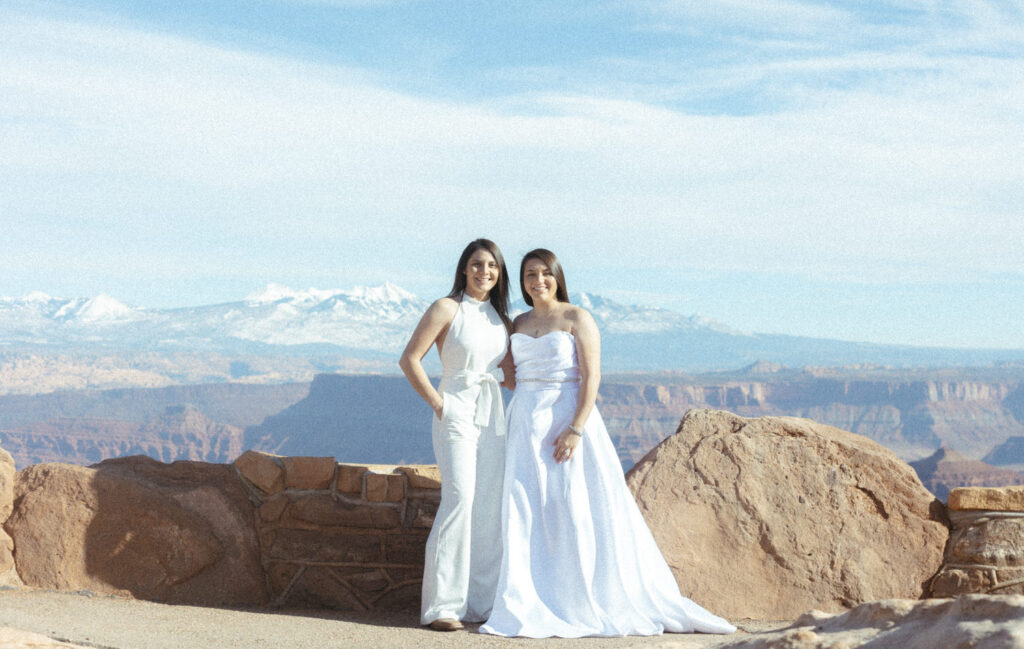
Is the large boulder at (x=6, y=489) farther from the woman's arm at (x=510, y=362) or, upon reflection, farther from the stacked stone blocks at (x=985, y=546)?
the stacked stone blocks at (x=985, y=546)

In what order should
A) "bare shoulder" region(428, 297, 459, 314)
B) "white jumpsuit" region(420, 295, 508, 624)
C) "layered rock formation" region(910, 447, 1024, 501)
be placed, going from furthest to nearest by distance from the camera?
"layered rock formation" region(910, 447, 1024, 501) → "bare shoulder" region(428, 297, 459, 314) → "white jumpsuit" region(420, 295, 508, 624)

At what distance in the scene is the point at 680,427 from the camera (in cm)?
591

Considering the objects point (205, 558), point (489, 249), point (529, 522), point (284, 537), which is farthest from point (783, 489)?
point (205, 558)

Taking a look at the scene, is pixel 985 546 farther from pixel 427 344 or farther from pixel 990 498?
pixel 427 344

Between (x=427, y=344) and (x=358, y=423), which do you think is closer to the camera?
(x=427, y=344)

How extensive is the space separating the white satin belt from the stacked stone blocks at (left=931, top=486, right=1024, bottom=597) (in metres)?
2.79

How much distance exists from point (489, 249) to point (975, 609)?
3350mm

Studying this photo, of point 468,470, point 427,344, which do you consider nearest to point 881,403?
point 468,470

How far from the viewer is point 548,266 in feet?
16.8

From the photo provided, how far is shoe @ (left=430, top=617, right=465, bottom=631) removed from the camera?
4762 mm

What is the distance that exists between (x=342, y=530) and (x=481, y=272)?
6.57 ft

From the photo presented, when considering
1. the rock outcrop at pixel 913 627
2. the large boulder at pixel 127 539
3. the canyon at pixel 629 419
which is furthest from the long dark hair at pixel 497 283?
the canyon at pixel 629 419

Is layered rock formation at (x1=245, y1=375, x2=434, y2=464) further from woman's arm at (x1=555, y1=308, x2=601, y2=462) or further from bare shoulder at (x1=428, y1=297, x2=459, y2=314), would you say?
woman's arm at (x1=555, y1=308, x2=601, y2=462)

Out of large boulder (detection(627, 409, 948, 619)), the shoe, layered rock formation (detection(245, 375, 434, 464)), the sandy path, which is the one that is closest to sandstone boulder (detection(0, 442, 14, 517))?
the sandy path
